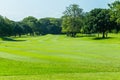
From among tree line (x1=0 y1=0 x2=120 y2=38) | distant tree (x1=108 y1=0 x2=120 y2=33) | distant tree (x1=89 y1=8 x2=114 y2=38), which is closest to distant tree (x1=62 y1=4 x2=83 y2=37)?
tree line (x1=0 y1=0 x2=120 y2=38)

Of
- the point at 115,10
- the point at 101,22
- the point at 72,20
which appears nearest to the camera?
the point at 115,10

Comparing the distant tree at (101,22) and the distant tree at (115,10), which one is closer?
the distant tree at (115,10)

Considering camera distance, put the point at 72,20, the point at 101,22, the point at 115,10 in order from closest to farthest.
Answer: the point at 115,10 < the point at 101,22 < the point at 72,20

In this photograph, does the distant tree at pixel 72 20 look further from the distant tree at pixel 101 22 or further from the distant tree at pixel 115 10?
the distant tree at pixel 115 10


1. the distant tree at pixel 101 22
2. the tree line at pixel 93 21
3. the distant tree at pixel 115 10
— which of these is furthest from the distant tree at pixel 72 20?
the distant tree at pixel 115 10

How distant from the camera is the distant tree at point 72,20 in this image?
14900 centimetres

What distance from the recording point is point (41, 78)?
1852 centimetres

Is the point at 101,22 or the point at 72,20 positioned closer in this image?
the point at 101,22

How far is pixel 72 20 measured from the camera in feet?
496

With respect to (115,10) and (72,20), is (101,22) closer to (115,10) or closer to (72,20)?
(115,10)

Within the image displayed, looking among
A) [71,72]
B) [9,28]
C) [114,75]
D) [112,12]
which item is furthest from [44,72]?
[9,28]

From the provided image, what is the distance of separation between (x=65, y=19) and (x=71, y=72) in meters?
131

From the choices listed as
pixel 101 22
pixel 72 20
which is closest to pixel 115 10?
pixel 101 22

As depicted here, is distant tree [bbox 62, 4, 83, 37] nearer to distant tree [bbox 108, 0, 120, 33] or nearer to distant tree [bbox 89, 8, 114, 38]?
distant tree [bbox 89, 8, 114, 38]
